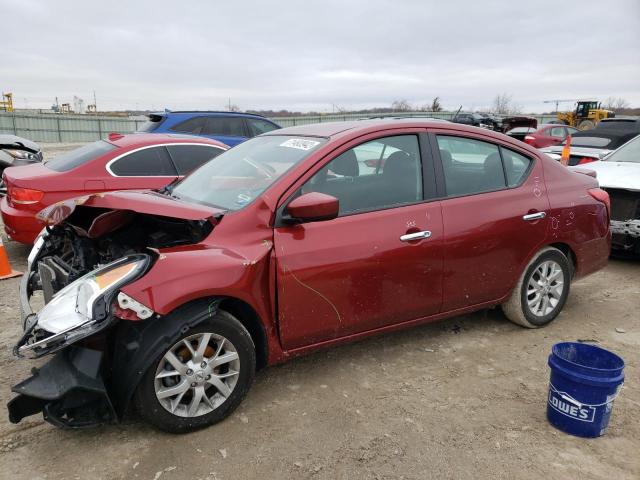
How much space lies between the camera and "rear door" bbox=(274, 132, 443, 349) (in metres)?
3.03

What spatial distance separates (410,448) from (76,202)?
8.11ft

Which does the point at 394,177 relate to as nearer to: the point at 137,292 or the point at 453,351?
the point at 453,351

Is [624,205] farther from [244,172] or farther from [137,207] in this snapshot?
[137,207]

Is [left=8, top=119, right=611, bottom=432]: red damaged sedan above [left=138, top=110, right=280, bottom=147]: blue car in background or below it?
below

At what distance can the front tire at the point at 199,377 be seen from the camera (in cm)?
267

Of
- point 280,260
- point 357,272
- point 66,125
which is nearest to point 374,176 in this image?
point 357,272

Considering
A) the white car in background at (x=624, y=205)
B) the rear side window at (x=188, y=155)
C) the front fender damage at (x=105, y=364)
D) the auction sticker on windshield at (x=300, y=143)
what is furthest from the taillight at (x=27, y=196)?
the white car in background at (x=624, y=205)

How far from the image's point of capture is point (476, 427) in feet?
9.64

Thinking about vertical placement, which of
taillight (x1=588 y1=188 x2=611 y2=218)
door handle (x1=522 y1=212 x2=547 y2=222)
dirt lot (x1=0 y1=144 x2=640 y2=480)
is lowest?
dirt lot (x1=0 y1=144 x2=640 y2=480)

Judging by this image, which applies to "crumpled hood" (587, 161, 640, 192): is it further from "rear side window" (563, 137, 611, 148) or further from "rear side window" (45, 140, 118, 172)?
"rear side window" (45, 140, 118, 172)

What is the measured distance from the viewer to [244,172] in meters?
3.50

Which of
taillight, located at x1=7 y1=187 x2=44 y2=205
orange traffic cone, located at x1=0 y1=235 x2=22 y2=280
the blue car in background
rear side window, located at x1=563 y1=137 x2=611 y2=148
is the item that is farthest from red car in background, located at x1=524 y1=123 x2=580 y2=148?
orange traffic cone, located at x1=0 y1=235 x2=22 y2=280

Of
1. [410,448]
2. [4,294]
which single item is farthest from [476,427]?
[4,294]

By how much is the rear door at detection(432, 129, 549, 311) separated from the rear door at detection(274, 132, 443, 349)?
0.14 meters
